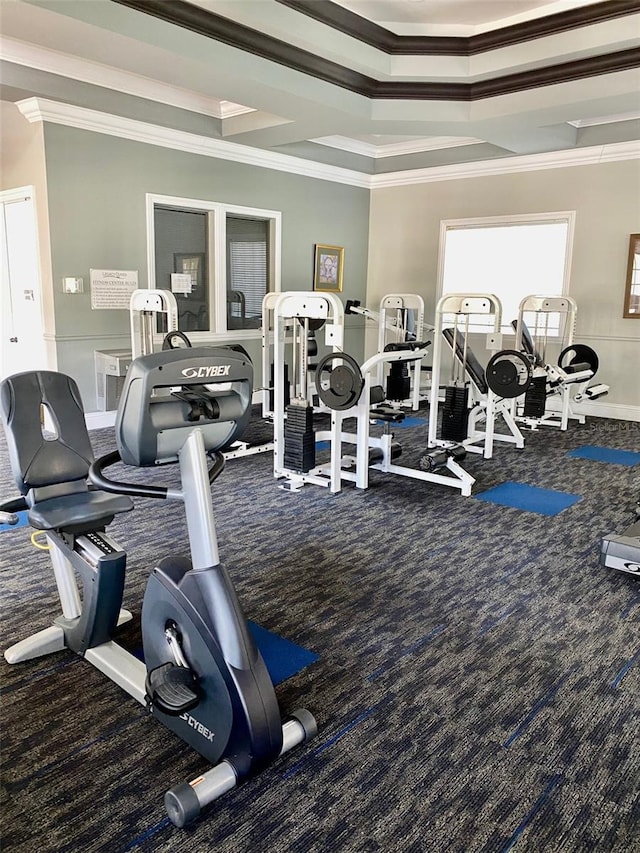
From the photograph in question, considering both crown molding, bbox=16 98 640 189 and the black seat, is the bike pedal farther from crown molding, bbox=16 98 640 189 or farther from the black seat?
crown molding, bbox=16 98 640 189

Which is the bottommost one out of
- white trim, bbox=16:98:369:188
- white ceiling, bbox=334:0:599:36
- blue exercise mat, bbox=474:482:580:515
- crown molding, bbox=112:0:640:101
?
blue exercise mat, bbox=474:482:580:515

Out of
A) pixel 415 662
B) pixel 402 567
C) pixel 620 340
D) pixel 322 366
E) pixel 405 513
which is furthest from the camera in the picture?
pixel 620 340

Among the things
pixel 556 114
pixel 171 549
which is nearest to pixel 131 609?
pixel 171 549

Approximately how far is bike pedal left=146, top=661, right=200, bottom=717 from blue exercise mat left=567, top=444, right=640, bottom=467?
4.63 meters

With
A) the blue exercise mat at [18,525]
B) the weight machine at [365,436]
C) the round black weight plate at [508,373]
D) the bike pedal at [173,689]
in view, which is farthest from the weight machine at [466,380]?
the bike pedal at [173,689]

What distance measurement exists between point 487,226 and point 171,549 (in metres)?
6.07

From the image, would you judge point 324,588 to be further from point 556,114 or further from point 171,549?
point 556,114

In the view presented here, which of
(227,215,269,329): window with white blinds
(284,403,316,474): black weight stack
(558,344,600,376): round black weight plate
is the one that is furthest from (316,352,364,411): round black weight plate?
(227,215,269,329): window with white blinds

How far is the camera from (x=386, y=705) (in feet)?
7.20

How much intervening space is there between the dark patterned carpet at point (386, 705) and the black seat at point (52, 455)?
24.5 inches

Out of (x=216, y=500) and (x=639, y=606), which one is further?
(x=216, y=500)

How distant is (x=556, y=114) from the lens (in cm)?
538

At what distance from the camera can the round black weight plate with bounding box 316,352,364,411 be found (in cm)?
428

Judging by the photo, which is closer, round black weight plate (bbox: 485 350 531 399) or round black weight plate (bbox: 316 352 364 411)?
A: round black weight plate (bbox: 316 352 364 411)
